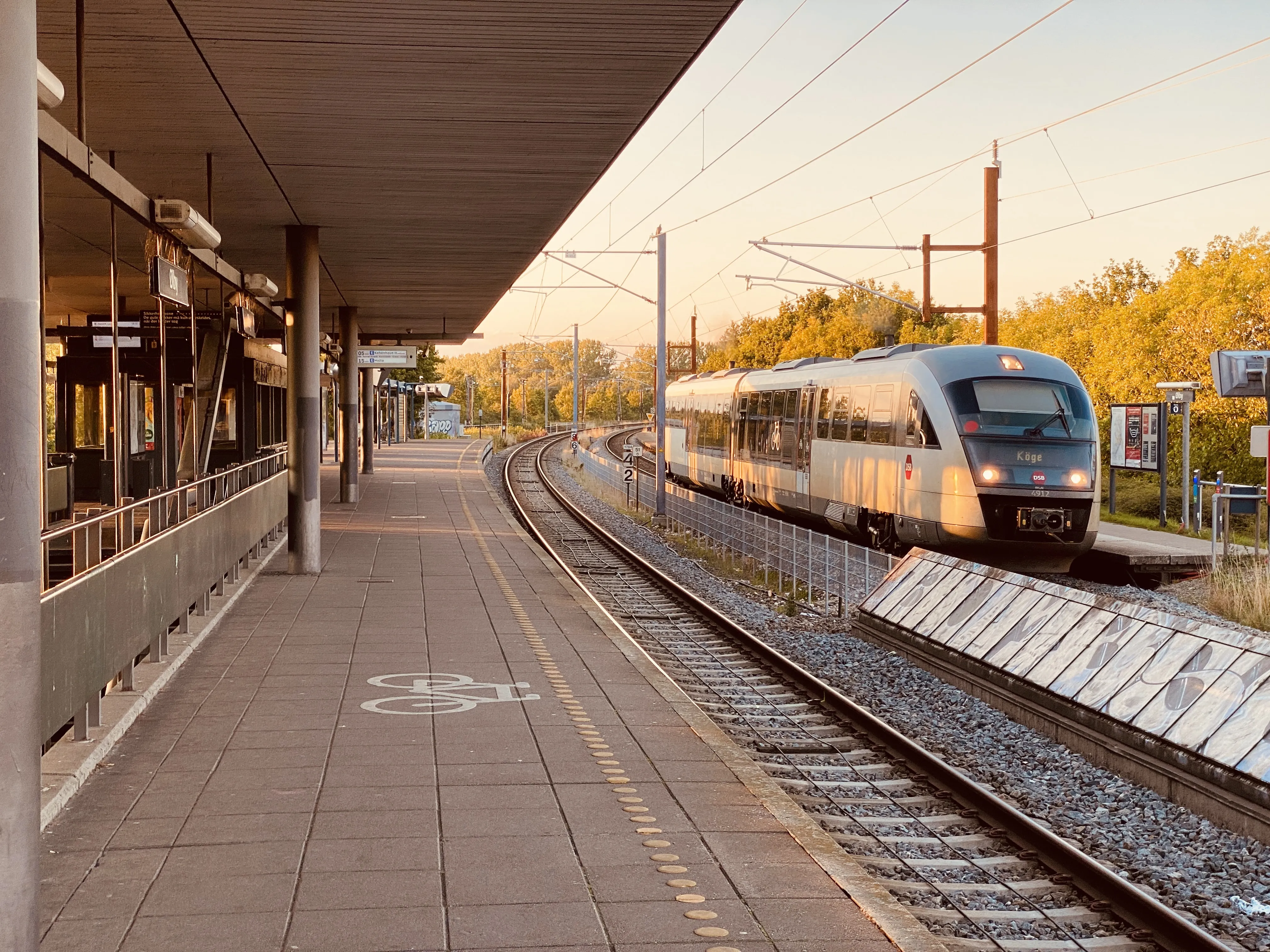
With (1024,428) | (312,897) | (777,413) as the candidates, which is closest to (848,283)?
(777,413)

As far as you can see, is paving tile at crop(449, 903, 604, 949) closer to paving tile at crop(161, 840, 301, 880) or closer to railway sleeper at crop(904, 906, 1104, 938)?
paving tile at crop(161, 840, 301, 880)

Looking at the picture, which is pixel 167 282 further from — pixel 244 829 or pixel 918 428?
pixel 918 428

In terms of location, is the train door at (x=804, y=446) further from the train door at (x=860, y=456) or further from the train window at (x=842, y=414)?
the train door at (x=860, y=456)

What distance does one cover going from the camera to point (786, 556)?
17.9 m

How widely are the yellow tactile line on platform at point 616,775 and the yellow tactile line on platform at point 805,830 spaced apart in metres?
0.36

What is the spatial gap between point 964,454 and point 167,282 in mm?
10280

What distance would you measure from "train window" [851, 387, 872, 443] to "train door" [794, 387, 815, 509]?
7.25 feet

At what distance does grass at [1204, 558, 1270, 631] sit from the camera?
547 inches

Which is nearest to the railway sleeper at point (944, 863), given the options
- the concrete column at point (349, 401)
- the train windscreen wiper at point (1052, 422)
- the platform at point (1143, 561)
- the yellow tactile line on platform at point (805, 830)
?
the yellow tactile line on platform at point (805, 830)

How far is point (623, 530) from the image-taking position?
27312mm

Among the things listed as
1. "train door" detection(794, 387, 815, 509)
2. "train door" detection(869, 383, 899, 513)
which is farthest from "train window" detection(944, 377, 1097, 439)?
"train door" detection(794, 387, 815, 509)

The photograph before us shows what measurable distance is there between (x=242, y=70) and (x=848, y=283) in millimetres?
18066

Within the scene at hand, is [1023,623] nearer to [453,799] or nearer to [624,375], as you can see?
[453,799]

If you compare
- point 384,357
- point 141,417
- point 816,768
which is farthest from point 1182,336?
point 816,768
